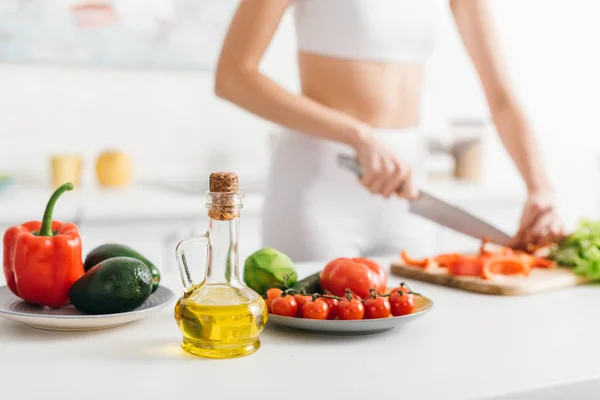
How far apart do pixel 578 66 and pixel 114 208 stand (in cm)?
258

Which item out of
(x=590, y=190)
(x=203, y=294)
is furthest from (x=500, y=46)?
(x=590, y=190)

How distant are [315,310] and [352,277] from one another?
12cm

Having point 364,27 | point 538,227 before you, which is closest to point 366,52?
point 364,27

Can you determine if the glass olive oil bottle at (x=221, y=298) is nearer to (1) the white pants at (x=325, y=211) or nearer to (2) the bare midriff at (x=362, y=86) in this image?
(1) the white pants at (x=325, y=211)

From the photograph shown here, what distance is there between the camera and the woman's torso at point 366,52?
1.76 m

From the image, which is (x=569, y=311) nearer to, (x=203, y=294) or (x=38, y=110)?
(x=203, y=294)

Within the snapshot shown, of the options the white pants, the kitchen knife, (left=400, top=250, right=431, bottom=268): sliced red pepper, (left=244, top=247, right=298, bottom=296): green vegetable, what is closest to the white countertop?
the white pants

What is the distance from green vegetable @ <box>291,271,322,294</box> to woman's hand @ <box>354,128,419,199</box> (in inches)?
17.1

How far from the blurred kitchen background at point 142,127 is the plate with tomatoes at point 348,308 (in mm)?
1552

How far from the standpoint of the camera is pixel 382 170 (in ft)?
4.85

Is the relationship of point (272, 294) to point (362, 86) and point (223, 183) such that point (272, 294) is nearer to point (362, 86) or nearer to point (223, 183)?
point (223, 183)

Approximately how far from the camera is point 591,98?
394cm

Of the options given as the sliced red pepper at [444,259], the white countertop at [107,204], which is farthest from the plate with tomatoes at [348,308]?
the white countertop at [107,204]

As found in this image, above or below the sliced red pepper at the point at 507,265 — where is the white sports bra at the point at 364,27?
above
